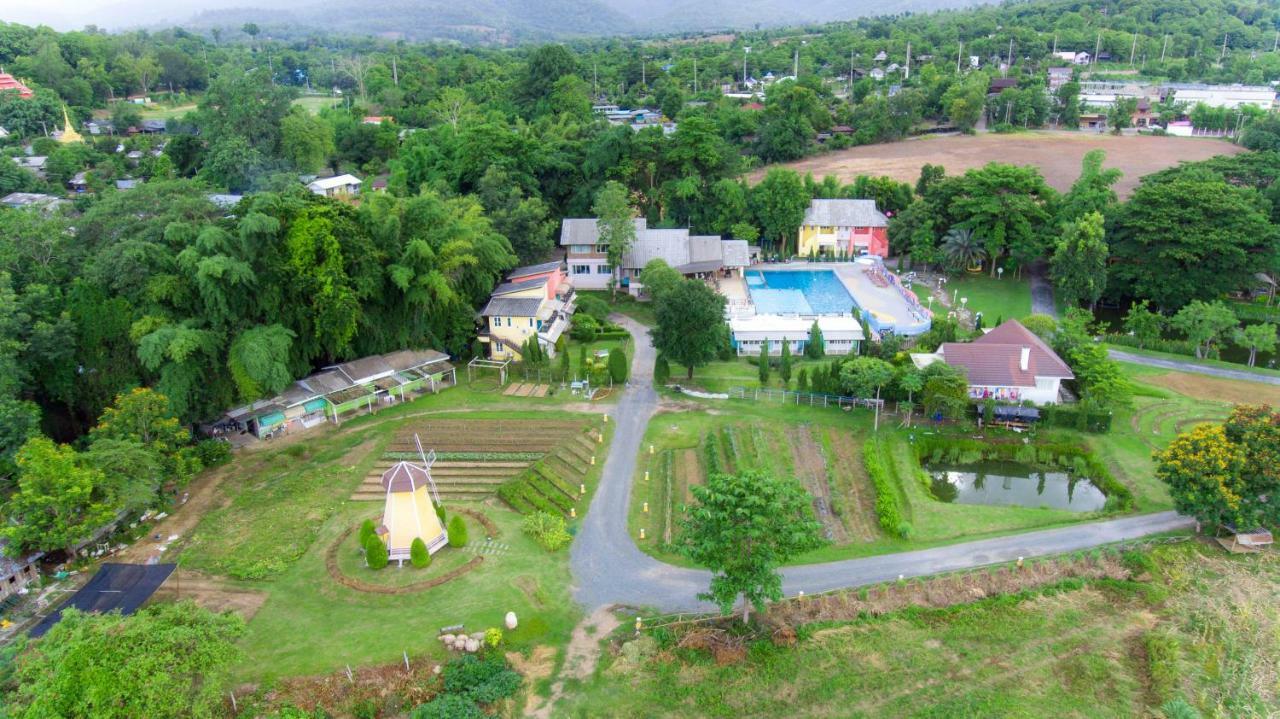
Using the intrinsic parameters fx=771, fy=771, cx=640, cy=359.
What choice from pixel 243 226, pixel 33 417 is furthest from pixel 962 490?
pixel 33 417

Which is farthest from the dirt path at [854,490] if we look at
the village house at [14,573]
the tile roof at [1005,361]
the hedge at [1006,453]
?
the village house at [14,573]

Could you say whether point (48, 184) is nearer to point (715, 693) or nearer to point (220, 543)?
point (220, 543)

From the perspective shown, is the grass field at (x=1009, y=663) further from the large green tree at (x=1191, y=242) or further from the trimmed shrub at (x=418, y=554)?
the large green tree at (x=1191, y=242)

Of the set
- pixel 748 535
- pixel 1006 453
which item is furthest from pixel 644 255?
pixel 748 535

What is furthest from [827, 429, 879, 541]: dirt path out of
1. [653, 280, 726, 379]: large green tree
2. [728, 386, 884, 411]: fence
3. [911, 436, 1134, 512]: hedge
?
[653, 280, 726, 379]: large green tree

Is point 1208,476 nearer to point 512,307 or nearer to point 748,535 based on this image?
point 748,535
